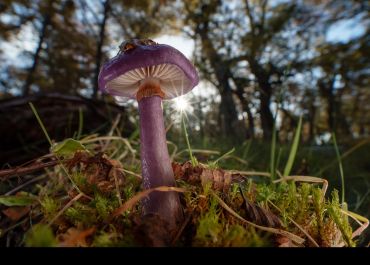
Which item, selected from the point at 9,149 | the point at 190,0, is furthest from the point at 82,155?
the point at 190,0

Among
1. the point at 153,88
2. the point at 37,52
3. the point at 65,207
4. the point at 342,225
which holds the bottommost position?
the point at 342,225

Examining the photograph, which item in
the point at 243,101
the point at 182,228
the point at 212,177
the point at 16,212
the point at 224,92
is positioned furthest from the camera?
the point at 224,92

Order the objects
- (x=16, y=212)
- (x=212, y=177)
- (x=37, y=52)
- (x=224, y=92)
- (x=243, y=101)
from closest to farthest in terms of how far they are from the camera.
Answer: (x=212, y=177)
(x=16, y=212)
(x=243, y=101)
(x=224, y=92)
(x=37, y=52)

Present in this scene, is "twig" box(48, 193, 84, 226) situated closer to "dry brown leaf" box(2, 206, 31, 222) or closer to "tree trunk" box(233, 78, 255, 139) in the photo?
"dry brown leaf" box(2, 206, 31, 222)

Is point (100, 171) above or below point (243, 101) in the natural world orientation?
below

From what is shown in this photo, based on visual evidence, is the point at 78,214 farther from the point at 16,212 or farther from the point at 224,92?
the point at 224,92

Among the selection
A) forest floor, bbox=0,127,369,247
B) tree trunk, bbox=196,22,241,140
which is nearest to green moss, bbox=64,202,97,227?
forest floor, bbox=0,127,369,247

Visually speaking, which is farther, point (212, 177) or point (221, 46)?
point (221, 46)

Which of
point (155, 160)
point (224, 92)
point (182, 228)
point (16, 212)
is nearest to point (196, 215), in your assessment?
point (182, 228)
